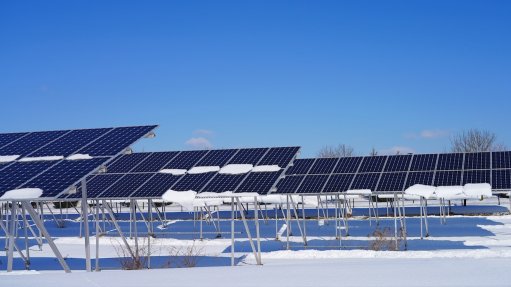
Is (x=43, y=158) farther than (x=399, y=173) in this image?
No

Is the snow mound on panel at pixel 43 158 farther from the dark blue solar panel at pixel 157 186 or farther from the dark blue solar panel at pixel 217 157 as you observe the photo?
the dark blue solar panel at pixel 217 157

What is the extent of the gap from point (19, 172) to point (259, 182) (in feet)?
21.8

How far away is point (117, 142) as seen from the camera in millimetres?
16938

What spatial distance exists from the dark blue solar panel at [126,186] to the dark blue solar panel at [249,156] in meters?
3.69

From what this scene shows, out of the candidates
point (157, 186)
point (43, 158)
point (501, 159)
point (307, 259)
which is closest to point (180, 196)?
point (157, 186)

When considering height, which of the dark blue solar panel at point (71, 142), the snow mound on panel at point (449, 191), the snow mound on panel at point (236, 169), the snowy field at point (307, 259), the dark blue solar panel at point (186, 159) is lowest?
the snowy field at point (307, 259)

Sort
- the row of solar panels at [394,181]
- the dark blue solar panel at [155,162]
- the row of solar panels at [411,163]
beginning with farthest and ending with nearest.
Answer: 1. the row of solar panels at [411,163]
2. the row of solar panels at [394,181]
3. the dark blue solar panel at [155,162]

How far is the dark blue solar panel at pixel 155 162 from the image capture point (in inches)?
929

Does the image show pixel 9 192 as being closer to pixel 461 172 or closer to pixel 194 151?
pixel 194 151

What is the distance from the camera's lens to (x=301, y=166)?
3206cm

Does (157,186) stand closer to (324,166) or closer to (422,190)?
(422,190)

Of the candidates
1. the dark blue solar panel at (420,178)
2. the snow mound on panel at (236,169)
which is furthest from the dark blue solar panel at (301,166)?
the snow mound on panel at (236,169)

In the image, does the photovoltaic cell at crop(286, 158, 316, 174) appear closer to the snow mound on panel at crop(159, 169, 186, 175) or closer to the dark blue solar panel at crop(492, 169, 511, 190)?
the dark blue solar panel at crop(492, 169, 511, 190)

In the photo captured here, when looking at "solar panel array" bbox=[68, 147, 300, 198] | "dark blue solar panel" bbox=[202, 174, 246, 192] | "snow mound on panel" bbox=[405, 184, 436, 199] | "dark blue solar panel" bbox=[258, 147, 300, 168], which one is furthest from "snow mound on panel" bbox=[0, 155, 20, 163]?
"snow mound on panel" bbox=[405, 184, 436, 199]
